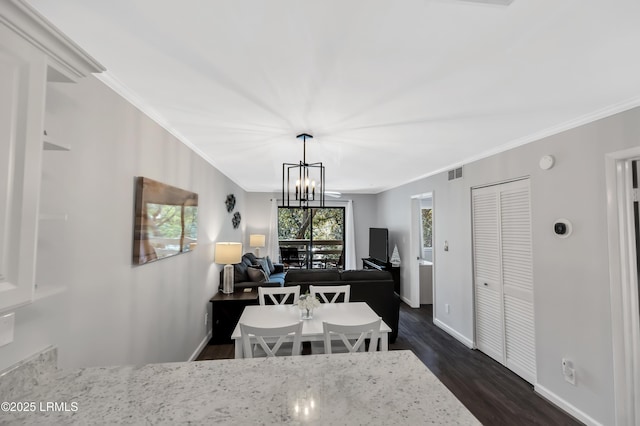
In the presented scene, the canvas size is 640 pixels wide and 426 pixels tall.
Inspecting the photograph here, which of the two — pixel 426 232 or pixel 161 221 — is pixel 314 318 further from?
pixel 426 232

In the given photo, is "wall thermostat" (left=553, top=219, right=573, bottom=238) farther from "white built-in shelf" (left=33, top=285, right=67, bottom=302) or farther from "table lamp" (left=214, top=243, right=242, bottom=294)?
"table lamp" (left=214, top=243, right=242, bottom=294)

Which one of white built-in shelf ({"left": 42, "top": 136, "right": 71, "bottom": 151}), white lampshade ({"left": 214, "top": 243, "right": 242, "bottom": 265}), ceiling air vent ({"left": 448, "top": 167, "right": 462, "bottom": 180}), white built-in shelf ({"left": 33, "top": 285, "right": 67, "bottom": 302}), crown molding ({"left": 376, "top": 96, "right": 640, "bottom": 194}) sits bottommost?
white lampshade ({"left": 214, "top": 243, "right": 242, "bottom": 265})

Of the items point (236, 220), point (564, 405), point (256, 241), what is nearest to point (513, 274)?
point (564, 405)

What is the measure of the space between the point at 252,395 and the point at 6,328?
0.95 metres

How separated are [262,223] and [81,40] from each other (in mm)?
5614

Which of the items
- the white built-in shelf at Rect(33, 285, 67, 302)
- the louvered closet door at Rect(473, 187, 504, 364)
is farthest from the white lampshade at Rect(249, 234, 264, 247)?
the white built-in shelf at Rect(33, 285, 67, 302)

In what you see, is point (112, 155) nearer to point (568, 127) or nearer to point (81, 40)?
point (81, 40)

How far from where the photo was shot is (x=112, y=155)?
1.60 m

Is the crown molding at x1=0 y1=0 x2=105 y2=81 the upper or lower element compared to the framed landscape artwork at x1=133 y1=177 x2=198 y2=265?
upper

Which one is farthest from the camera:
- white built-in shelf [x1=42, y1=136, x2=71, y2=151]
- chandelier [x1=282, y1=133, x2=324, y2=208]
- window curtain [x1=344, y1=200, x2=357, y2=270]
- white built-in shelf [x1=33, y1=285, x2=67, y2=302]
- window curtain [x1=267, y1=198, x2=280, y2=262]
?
window curtain [x1=344, y1=200, x2=357, y2=270]

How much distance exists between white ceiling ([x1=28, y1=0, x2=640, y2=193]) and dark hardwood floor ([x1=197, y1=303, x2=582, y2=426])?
7.93 ft

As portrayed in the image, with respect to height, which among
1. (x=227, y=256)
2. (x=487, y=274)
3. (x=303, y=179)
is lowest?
(x=487, y=274)

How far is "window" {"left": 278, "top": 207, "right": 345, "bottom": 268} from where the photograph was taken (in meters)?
6.98

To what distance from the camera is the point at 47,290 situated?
1126mm
